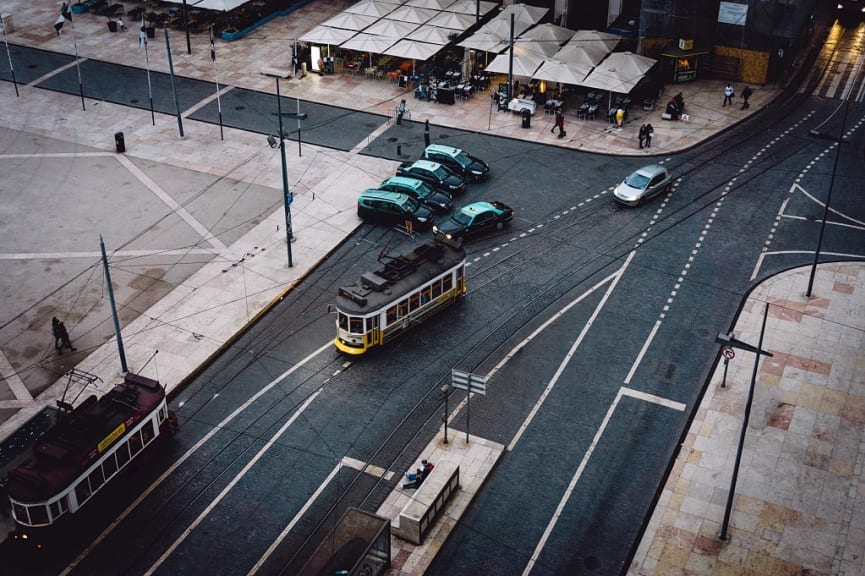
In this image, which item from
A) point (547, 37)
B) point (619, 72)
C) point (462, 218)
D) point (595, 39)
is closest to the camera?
point (462, 218)

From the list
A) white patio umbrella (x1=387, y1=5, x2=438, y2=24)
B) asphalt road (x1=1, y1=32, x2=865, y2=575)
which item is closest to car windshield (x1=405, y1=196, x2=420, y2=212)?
asphalt road (x1=1, y1=32, x2=865, y2=575)

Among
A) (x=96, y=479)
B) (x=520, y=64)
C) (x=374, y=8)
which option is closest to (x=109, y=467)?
(x=96, y=479)

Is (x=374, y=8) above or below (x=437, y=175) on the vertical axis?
above

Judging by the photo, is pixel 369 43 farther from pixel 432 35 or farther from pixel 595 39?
pixel 595 39

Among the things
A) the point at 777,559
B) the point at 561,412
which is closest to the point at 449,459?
the point at 561,412

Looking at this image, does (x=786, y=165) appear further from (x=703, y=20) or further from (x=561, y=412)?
(x=561, y=412)

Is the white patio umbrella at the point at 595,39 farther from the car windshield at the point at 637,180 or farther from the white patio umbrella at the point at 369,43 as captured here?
the car windshield at the point at 637,180

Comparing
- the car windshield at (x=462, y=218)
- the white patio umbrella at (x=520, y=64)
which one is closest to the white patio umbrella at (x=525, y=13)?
the white patio umbrella at (x=520, y=64)
